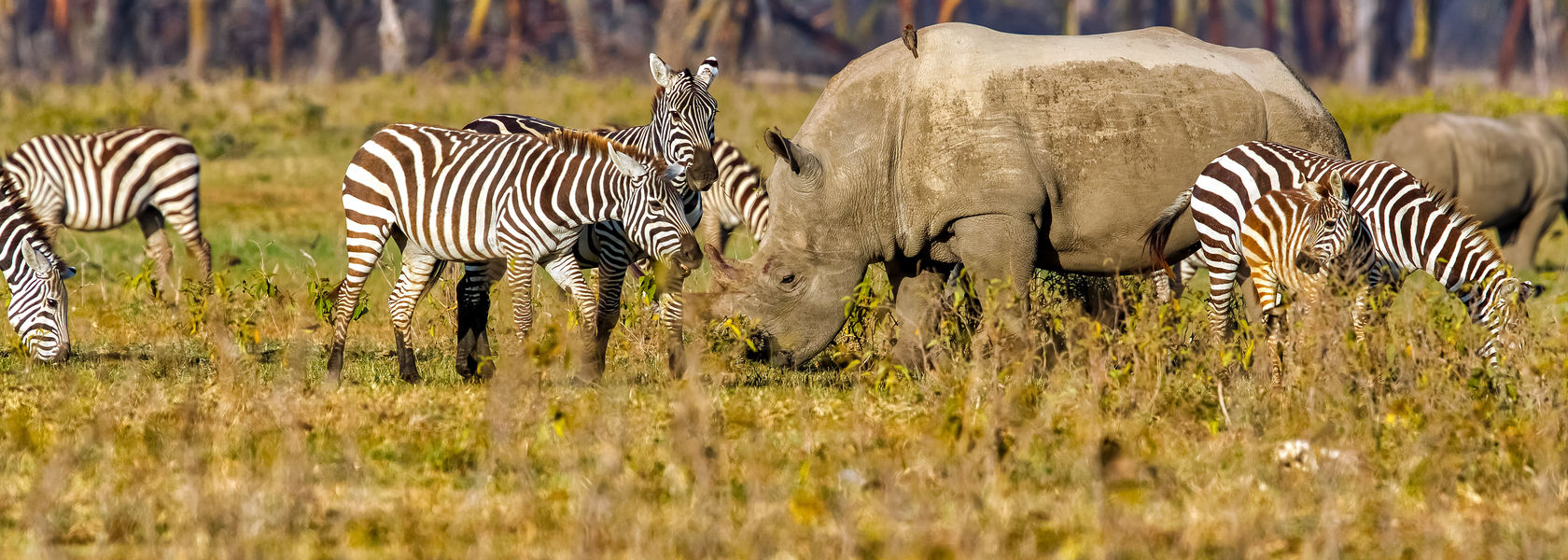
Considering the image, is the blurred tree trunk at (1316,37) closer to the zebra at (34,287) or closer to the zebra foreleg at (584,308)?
the zebra foreleg at (584,308)

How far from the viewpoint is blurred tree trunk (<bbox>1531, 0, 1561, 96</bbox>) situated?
153ft

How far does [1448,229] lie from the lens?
26.9 feet

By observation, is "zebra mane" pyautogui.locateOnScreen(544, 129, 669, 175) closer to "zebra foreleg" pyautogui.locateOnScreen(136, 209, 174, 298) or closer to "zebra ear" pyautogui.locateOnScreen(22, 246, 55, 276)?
"zebra ear" pyautogui.locateOnScreen(22, 246, 55, 276)

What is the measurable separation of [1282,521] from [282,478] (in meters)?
3.80

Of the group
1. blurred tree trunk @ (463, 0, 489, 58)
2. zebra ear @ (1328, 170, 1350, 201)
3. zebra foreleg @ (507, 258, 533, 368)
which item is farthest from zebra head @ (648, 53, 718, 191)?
blurred tree trunk @ (463, 0, 489, 58)

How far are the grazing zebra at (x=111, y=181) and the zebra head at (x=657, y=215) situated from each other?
531cm

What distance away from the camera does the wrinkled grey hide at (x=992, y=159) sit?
9.10 m

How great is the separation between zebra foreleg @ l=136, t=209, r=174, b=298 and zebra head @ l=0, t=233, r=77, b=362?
6.90 feet

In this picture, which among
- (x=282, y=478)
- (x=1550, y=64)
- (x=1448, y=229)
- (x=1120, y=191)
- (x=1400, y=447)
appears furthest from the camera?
(x=1550, y=64)

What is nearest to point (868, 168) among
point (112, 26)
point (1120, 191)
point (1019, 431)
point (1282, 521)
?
point (1120, 191)

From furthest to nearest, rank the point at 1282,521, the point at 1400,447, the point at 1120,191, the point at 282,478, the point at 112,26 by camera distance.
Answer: the point at 112,26 < the point at 1120,191 < the point at 1400,447 < the point at 282,478 < the point at 1282,521

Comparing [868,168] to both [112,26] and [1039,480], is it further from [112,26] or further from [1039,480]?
[112,26]

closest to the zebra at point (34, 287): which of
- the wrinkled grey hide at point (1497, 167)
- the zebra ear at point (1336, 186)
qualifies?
the zebra ear at point (1336, 186)

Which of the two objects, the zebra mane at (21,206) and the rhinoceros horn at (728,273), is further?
the zebra mane at (21,206)
